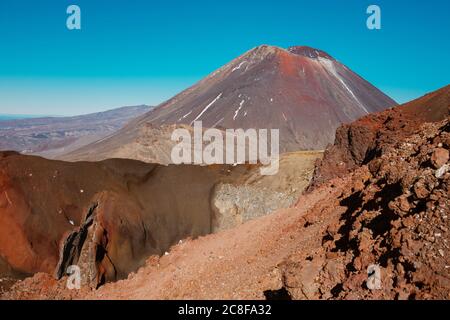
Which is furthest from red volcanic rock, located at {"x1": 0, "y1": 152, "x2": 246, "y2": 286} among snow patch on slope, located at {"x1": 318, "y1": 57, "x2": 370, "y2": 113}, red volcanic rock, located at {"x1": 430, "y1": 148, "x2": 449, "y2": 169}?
snow patch on slope, located at {"x1": 318, "y1": 57, "x2": 370, "y2": 113}

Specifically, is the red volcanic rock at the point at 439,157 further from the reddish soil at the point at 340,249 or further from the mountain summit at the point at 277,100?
the mountain summit at the point at 277,100

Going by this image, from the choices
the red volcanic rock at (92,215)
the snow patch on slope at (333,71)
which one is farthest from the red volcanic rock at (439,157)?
the snow patch on slope at (333,71)

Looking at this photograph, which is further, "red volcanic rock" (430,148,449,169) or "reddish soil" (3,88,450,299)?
"red volcanic rock" (430,148,449,169)

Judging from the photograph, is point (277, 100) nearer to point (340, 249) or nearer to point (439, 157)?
point (340, 249)

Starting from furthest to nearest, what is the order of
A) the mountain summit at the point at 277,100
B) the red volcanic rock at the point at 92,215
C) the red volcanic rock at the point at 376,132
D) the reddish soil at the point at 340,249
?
1. the mountain summit at the point at 277,100
2. the red volcanic rock at the point at 92,215
3. the red volcanic rock at the point at 376,132
4. the reddish soil at the point at 340,249

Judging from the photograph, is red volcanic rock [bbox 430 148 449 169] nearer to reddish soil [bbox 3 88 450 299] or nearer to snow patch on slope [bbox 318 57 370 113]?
reddish soil [bbox 3 88 450 299]

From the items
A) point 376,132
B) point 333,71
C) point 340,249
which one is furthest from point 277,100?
point 340,249


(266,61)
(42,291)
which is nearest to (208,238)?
(42,291)
